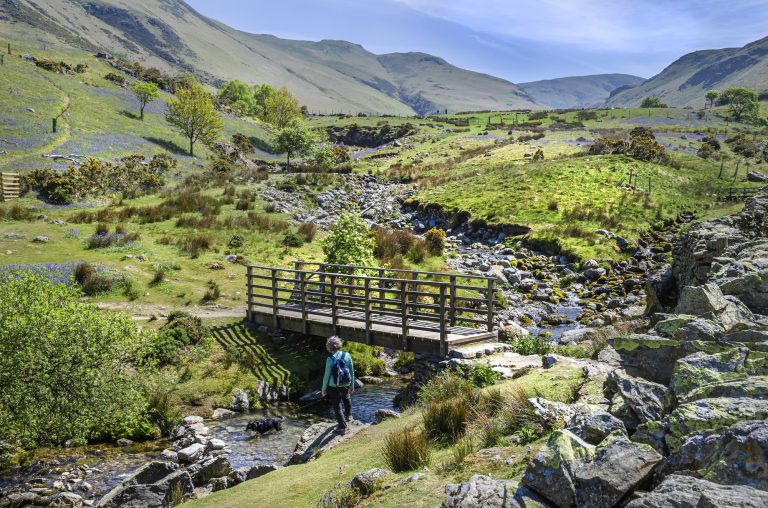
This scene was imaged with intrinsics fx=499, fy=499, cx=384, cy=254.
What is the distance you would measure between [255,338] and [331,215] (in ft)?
87.0

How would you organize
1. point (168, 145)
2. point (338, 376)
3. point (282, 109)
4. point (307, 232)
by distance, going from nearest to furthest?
1. point (338, 376)
2. point (307, 232)
3. point (168, 145)
4. point (282, 109)

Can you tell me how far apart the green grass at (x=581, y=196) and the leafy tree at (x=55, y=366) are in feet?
92.0

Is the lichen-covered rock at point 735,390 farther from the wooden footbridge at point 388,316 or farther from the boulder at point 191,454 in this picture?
the boulder at point 191,454

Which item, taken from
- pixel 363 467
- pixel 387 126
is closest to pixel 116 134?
pixel 363 467

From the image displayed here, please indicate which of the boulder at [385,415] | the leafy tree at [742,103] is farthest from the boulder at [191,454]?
the leafy tree at [742,103]

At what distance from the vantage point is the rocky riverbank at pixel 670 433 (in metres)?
4.18

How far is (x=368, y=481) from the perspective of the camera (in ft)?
26.0

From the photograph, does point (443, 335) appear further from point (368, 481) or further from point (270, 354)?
point (368, 481)

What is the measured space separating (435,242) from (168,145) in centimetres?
4285

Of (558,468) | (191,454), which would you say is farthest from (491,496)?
(191,454)

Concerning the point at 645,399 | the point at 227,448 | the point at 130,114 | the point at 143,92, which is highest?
the point at 143,92

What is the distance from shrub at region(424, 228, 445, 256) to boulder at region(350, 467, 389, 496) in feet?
87.8

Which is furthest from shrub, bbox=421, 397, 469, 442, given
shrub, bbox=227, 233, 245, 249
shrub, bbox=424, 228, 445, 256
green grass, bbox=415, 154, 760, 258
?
green grass, bbox=415, 154, 760, 258

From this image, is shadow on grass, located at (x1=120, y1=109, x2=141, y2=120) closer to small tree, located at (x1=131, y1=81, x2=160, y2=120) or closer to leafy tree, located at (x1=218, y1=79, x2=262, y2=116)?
small tree, located at (x1=131, y1=81, x2=160, y2=120)
